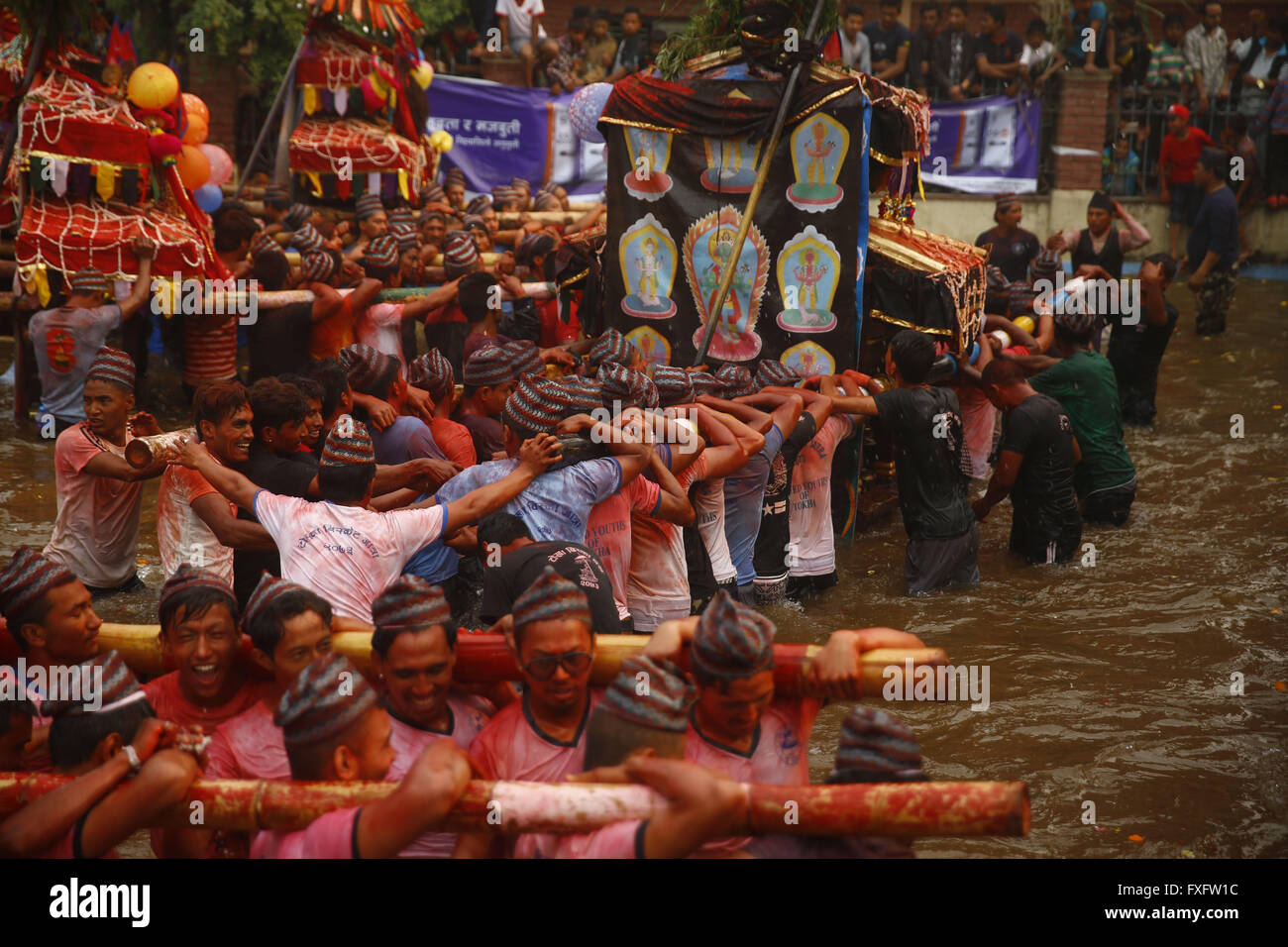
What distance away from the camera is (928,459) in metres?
7.28

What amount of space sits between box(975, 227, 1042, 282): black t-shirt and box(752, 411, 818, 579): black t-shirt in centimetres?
509

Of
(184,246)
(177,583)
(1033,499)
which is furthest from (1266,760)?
(184,246)

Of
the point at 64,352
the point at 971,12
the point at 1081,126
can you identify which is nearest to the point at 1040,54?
the point at 1081,126

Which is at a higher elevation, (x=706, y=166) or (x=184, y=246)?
(x=706, y=166)

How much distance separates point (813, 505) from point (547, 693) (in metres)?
4.01

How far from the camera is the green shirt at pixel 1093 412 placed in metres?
8.43

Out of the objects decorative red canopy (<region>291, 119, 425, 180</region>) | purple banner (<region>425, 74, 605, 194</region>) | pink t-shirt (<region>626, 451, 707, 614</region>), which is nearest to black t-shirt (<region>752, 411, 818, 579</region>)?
pink t-shirt (<region>626, 451, 707, 614</region>)

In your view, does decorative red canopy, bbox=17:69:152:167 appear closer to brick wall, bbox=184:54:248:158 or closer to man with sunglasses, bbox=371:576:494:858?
brick wall, bbox=184:54:248:158

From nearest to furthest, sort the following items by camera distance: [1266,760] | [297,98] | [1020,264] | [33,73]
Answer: [1266,760] → [33,73] → [1020,264] → [297,98]

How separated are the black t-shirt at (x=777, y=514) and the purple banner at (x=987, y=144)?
10266 millimetres

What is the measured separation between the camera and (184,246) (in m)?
9.80

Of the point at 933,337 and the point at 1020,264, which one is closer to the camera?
the point at 933,337
